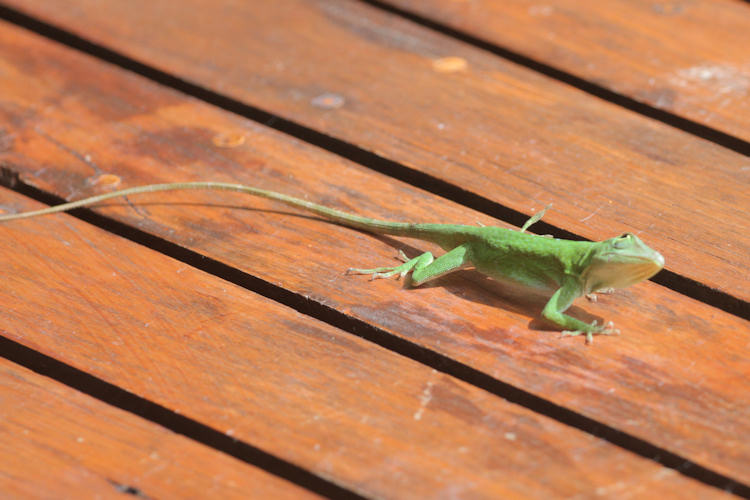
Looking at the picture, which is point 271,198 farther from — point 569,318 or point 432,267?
point 569,318

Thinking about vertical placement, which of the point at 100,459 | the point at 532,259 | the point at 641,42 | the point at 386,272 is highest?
the point at 641,42

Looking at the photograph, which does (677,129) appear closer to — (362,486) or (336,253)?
(336,253)

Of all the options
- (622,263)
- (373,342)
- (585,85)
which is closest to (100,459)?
(373,342)

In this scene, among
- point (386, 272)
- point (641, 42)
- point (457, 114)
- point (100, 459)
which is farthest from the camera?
point (641, 42)

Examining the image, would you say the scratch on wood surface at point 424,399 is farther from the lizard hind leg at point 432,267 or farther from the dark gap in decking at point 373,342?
the lizard hind leg at point 432,267

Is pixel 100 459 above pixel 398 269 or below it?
below

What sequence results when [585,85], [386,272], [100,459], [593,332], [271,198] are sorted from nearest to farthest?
[100,459], [593,332], [386,272], [271,198], [585,85]

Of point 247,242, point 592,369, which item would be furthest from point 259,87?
point 592,369
